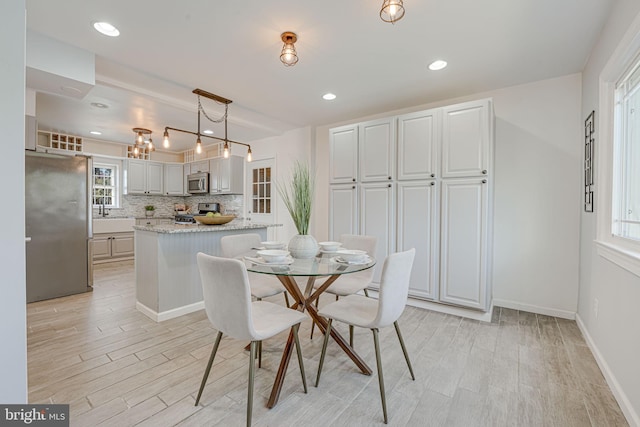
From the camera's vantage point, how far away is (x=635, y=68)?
5.72 feet

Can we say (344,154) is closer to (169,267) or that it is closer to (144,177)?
(169,267)

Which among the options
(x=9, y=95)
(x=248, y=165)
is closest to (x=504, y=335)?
(x=9, y=95)

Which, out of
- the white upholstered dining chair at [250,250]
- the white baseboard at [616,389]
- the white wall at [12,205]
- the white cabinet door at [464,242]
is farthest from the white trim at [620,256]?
the white wall at [12,205]

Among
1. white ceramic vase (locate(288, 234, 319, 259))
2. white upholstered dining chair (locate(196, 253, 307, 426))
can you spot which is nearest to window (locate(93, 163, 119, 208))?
white ceramic vase (locate(288, 234, 319, 259))

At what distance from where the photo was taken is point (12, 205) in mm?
1056

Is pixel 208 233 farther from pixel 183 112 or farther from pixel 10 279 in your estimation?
pixel 10 279

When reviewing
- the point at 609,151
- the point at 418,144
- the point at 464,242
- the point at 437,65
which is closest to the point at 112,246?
the point at 418,144

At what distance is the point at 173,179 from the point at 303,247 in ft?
19.2

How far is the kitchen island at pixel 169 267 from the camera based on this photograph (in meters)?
2.80

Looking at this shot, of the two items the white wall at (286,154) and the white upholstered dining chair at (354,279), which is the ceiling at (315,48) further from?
the white upholstered dining chair at (354,279)

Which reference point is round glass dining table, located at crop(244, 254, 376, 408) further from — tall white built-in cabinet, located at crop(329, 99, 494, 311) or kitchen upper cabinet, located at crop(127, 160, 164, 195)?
kitchen upper cabinet, located at crop(127, 160, 164, 195)

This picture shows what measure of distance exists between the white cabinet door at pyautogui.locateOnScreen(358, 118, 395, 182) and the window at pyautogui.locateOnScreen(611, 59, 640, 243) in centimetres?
184

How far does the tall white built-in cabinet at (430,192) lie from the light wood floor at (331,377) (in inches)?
21.0

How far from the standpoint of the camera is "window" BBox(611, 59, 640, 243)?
1.73 m
